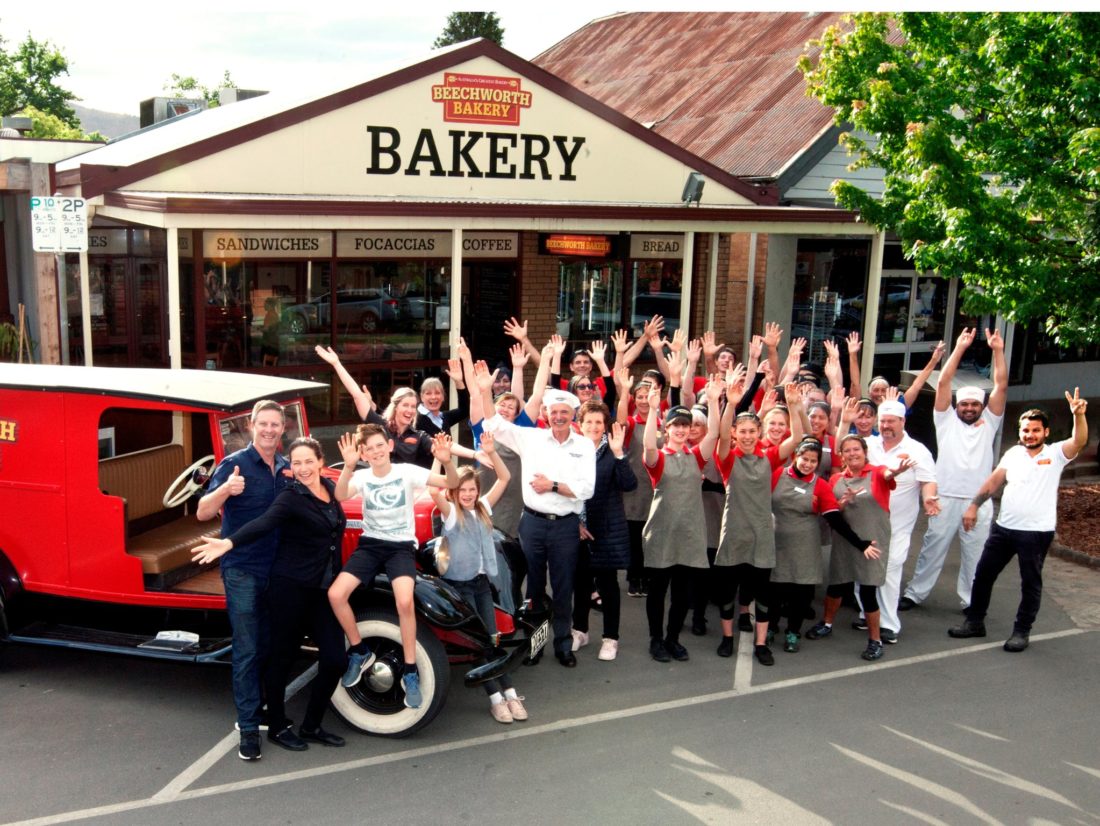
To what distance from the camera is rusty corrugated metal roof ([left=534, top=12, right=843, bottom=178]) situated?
17500 mm

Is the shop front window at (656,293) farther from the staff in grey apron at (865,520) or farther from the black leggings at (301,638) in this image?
the black leggings at (301,638)

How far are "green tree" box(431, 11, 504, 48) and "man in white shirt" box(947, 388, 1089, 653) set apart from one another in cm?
3974

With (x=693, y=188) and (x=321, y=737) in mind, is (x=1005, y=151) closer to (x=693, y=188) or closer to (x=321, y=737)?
(x=693, y=188)

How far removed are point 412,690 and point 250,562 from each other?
3.73 feet

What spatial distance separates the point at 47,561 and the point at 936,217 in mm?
9281

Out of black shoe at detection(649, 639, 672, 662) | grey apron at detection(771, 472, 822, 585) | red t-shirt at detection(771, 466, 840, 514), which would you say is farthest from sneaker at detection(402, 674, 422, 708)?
red t-shirt at detection(771, 466, 840, 514)

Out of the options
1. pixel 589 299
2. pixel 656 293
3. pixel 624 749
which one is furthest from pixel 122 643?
pixel 656 293

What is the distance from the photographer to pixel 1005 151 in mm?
10430

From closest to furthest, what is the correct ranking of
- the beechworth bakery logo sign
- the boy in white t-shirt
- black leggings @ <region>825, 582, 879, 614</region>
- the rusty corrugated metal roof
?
the boy in white t-shirt < black leggings @ <region>825, 582, 879, 614</region> < the beechworth bakery logo sign < the rusty corrugated metal roof

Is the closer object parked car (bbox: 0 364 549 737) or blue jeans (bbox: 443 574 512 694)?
parked car (bbox: 0 364 549 737)

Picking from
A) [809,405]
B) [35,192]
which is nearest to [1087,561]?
[809,405]

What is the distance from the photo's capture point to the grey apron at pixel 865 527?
7555mm

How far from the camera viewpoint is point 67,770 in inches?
223

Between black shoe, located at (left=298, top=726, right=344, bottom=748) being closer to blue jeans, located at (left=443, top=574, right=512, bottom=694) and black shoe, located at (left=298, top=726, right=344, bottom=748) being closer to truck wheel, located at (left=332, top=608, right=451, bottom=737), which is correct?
truck wheel, located at (left=332, top=608, right=451, bottom=737)
